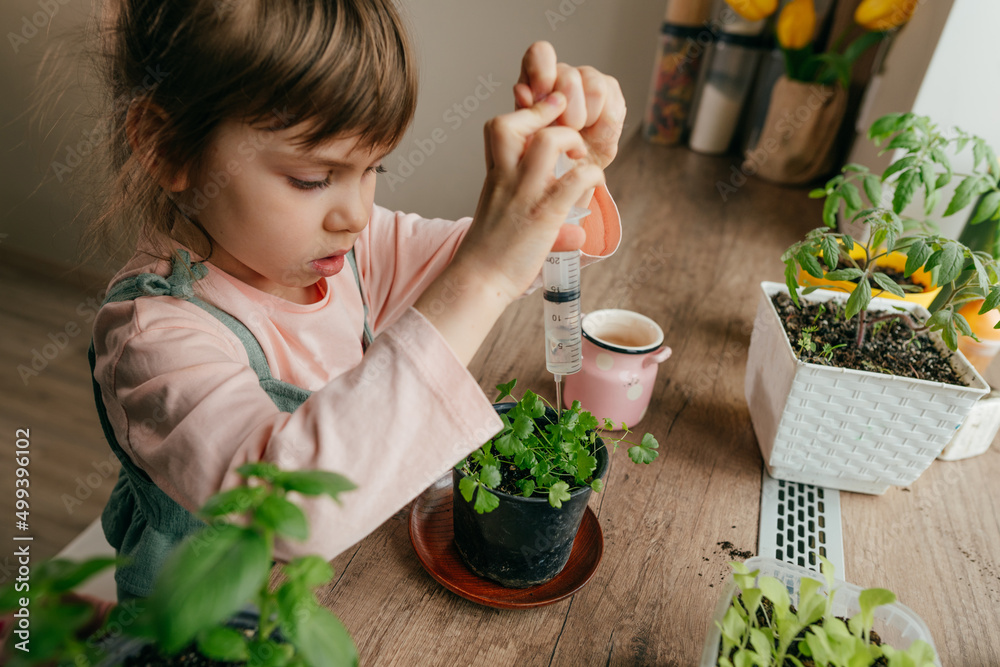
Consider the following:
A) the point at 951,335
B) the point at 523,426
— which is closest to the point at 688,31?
the point at 951,335

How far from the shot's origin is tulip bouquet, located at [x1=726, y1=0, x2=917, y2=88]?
1.62 metres

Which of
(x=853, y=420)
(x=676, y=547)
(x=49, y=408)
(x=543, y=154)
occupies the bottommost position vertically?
(x=49, y=408)

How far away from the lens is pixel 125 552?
79 cm

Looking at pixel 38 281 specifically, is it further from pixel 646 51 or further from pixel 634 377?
pixel 646 51

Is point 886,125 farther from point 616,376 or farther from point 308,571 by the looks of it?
point 308,571

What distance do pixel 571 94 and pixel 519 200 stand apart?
6.9 inches

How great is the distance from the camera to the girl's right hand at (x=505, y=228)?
0.51 meters

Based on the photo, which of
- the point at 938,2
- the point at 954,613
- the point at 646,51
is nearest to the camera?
the point at 954,613

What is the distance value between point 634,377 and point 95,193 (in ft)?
2.32

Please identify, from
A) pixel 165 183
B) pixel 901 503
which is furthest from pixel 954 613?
pixel 165 183

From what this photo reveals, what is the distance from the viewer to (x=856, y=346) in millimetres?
785

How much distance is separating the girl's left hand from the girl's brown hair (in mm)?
140

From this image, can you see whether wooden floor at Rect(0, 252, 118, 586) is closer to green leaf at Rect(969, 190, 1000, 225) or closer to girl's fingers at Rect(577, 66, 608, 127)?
girl's fingers at Rect(577, 66, 608, 127)

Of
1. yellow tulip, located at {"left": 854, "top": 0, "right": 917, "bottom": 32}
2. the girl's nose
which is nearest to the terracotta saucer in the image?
the girl's nose
